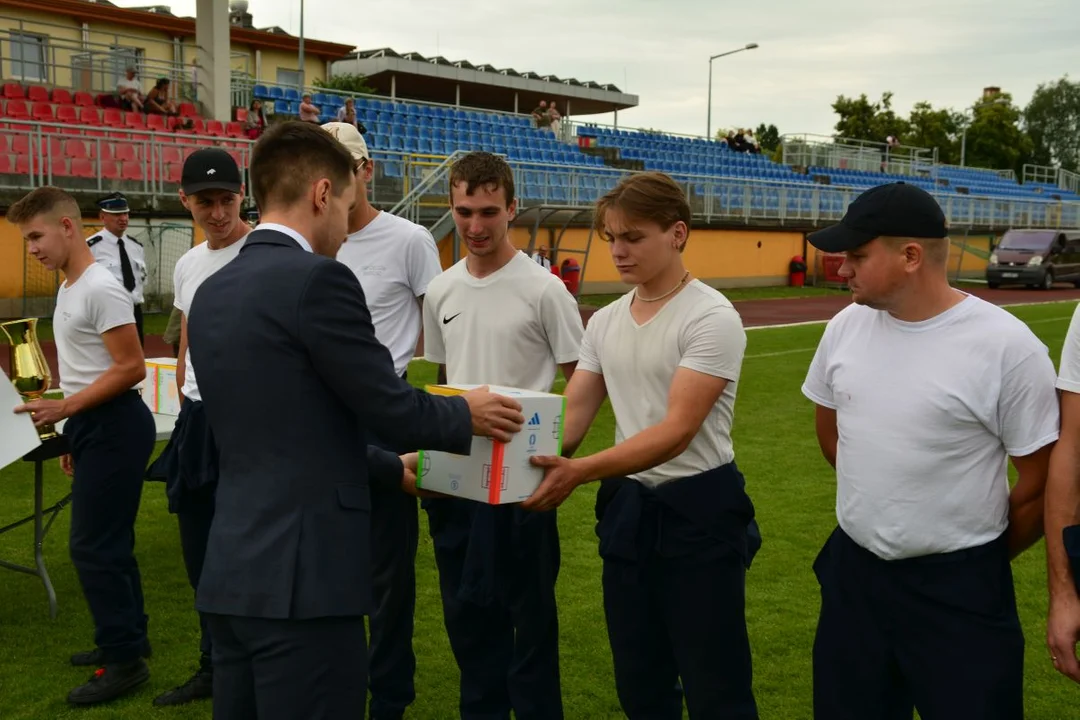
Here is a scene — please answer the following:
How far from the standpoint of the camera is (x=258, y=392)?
8.01 feet

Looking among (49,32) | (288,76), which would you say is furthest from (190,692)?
(288,76)

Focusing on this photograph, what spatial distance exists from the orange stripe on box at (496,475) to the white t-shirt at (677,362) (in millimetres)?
497

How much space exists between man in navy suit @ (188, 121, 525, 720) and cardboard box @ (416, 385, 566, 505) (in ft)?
1.32

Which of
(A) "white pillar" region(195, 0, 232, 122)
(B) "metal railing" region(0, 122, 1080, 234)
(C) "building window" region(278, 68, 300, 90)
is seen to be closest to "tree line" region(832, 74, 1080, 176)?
(B) "metal railing" region(0, 122, 1080, 234)

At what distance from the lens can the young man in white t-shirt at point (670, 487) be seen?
3.09 m

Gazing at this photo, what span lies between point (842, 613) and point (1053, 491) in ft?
2.18

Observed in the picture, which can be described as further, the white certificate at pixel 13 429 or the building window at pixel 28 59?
the building window at pixel 28 59

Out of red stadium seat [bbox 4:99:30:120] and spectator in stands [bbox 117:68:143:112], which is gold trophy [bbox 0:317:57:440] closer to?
red stadium seat [bbox 4:99:30:120]

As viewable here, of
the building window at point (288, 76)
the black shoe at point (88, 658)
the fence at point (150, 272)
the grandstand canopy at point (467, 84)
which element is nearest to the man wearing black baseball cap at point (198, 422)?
the black shoe at point (88, 658)

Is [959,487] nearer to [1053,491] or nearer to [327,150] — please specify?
[1053,491]

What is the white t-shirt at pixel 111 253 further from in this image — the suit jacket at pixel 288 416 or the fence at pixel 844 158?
the fence at pixel 844 158

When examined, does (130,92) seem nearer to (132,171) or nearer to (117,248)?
(132,171)

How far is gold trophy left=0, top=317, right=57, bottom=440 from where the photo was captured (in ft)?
15.2

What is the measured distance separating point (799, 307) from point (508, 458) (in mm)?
22530
